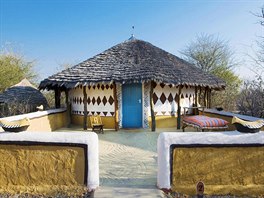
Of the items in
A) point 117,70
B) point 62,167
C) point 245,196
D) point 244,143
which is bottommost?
point 245,196

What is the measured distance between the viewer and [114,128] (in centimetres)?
1145

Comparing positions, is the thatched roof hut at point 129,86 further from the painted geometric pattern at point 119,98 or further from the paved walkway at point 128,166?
the paved walkway at point 128,166

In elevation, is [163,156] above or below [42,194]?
above

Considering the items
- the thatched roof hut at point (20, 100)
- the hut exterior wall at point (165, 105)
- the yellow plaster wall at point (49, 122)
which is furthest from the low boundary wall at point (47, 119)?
the hut exterior wall at point (165, 105)

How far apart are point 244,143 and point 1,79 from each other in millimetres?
26264

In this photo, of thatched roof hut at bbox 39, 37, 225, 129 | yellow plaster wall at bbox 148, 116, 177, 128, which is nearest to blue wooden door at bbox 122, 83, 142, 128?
thatched roof hut at bbox 39, 37, 225, 129

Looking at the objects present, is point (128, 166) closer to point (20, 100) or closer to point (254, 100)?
point (254, 100)

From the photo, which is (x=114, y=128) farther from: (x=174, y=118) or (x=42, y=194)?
(x=42, y=194)

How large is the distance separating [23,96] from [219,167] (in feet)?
50.5

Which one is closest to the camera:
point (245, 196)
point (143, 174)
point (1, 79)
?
point (245, 196)

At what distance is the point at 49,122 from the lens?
10.5 m

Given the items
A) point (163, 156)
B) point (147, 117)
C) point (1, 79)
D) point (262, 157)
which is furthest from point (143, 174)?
point (1, 79)

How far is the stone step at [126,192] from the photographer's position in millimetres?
3943

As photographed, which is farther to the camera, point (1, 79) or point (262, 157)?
point (1, 79)
